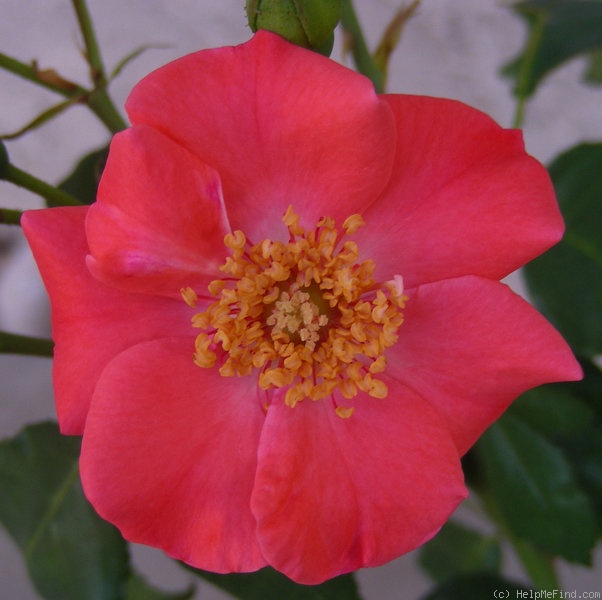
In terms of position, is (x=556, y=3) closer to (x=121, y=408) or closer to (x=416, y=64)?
(x=416, y=64)

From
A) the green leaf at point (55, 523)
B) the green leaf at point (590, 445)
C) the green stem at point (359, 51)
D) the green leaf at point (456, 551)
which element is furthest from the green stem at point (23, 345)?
the green leaf at point (456, 551)

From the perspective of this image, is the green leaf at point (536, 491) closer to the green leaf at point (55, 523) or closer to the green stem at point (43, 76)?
the green leaf at point (55, 523)

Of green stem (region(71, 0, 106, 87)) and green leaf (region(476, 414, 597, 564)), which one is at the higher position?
green stem (region(71, 0, 106, 87))

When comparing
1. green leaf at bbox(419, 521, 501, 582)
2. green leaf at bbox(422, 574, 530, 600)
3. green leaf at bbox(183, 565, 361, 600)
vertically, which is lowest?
green leaf at bbox(419, 521, 501, 582)

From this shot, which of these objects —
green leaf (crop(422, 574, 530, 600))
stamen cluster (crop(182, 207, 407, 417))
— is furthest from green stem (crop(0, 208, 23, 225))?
green leaf (crop(422, 574, 530, 600))

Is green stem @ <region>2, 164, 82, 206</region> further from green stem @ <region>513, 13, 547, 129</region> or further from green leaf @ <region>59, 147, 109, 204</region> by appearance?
green stem @ <region>513, 13, 547, 129</region>

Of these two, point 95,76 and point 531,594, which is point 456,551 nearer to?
point 531,594

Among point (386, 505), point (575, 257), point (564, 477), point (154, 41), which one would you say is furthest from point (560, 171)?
point (154, 41)
